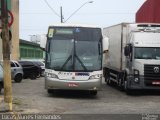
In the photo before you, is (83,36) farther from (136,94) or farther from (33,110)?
(33,110)

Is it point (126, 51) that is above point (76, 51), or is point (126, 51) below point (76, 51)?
below

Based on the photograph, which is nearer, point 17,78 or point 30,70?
point 17,78

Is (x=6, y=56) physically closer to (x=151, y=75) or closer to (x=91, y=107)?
(x=91, y=107)

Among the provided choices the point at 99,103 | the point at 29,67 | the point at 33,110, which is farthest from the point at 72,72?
the point at 29,67

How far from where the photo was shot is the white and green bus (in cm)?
2267

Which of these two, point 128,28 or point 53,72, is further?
point 128,28

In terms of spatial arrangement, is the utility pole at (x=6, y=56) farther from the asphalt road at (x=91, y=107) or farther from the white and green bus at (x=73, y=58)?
the white and green bus at (x=73, y=58)

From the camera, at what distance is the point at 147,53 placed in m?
25.5

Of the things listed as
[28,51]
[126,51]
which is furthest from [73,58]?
[28,51]

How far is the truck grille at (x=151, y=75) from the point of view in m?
25.0

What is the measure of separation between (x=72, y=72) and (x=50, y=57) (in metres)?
1.26

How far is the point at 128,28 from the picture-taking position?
1053 inches

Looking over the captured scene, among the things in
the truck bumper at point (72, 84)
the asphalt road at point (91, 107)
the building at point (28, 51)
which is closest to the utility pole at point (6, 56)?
the asphalt road at point (91, 107)

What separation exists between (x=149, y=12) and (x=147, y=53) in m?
18.6
